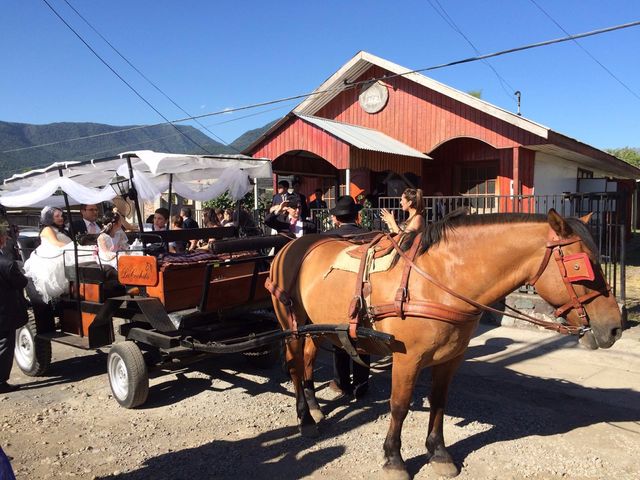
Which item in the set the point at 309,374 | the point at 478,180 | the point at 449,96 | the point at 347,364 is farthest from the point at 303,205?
the point at 478,180

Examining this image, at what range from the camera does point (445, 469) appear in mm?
3494

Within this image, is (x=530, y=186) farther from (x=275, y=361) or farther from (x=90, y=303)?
(x=90, y=303)

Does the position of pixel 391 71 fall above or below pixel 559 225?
above

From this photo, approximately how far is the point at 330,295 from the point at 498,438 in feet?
6.13

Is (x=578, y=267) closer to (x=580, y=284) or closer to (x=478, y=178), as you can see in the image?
(x=580, y=284)

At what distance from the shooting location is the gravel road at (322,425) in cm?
366

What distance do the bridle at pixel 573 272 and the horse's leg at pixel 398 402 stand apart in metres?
0.99

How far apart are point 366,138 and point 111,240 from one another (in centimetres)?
814

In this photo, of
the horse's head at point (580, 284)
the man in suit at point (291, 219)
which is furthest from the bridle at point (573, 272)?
the man in suit at point (291, 219)

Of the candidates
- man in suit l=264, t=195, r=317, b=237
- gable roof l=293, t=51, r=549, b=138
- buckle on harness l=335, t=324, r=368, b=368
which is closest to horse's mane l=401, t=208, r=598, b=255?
buckle on harness l=335, t=324, r=368, b=368

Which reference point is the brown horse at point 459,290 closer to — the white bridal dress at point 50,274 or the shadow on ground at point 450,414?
the shadow on ground at point 450,414

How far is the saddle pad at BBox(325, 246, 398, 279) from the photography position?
3445 millimetres

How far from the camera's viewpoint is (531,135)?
11.8 m

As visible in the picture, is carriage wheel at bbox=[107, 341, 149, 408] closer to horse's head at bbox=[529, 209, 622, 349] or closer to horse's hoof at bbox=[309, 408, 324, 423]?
horse's hoof at bbox=[309, 408, 324, 423]
